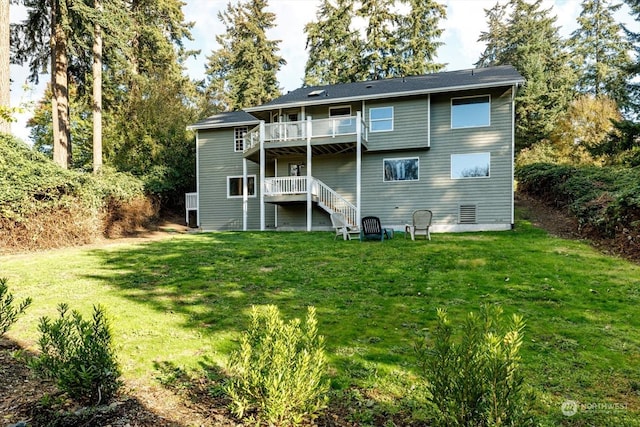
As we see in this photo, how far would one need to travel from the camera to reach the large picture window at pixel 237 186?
1831 cm

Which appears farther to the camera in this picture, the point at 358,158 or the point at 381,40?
the point at 381,40

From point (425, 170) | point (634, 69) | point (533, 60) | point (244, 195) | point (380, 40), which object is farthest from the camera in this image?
point (380, 40)

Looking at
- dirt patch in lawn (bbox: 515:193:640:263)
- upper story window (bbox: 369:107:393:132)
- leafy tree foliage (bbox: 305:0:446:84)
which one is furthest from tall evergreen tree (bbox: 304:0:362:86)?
dirt patch in lawn (bbox: 515:193:640:263)

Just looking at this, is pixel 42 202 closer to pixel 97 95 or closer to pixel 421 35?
pixel 97 95

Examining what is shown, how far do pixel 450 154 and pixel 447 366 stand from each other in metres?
14.0

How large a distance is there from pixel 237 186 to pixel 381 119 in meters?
8.40

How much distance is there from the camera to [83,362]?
2.39 metres

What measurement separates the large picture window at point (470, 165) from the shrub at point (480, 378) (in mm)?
13673

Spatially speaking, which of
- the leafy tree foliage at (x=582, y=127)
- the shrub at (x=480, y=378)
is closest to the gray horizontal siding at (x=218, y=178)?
the shrub at (x=480, y=378)

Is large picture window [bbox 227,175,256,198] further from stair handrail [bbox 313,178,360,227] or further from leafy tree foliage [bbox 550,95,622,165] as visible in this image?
leafy tree foliage [bbox 550,95,622,165]

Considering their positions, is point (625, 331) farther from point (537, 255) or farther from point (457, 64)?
point (457, 64)

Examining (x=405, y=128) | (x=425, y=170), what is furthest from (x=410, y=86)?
(x=425, y=170)

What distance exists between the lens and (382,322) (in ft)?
14.1

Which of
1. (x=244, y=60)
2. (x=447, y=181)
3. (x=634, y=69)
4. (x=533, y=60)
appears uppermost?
(x=244, y=60)
